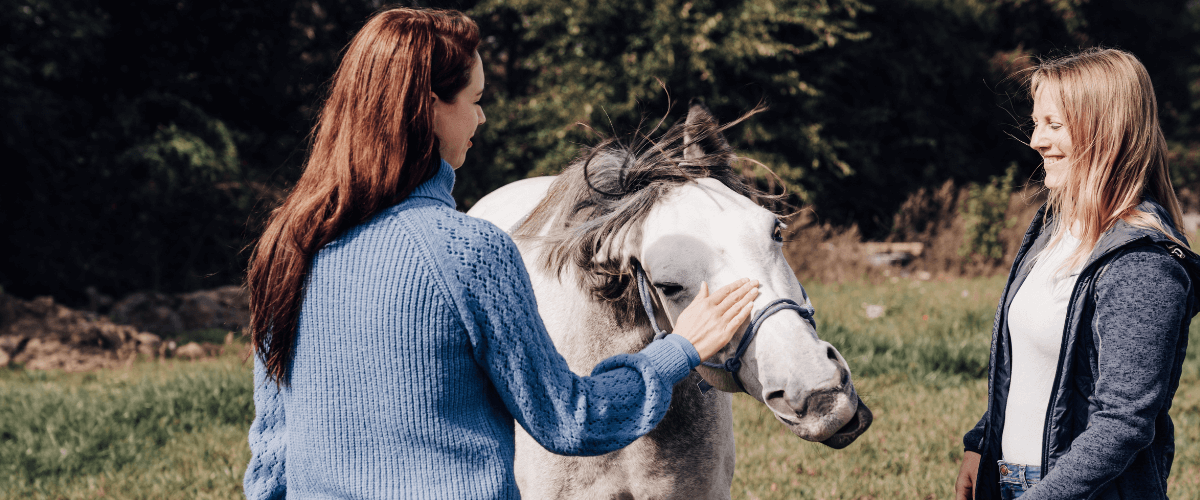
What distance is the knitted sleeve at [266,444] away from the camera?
5.00 feet

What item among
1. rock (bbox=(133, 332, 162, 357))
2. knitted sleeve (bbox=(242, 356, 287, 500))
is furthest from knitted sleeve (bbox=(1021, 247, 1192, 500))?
rock (bbox=(133, 332, 162, 357))

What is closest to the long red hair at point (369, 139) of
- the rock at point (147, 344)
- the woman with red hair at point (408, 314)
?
the woman with red hair at point (408, 314)

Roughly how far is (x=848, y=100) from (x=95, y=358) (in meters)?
13.8

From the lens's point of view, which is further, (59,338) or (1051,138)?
(59,338)

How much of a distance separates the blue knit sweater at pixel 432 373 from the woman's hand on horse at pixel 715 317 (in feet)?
0.45

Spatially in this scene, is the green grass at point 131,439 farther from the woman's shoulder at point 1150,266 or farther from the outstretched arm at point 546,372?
the woman's shoulder at point 1150,266

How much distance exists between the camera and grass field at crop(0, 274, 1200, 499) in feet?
13.2

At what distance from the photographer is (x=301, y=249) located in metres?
1.28

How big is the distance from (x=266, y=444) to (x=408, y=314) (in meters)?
0.56

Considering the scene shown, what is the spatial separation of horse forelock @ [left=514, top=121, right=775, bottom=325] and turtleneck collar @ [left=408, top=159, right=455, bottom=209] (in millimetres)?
602

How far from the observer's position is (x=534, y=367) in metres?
1.29

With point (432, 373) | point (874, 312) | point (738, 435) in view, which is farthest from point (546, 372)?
point (874, 312)

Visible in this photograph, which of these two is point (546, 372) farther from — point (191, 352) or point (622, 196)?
point (191, 352)

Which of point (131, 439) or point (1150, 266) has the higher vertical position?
point (1150, 266)
